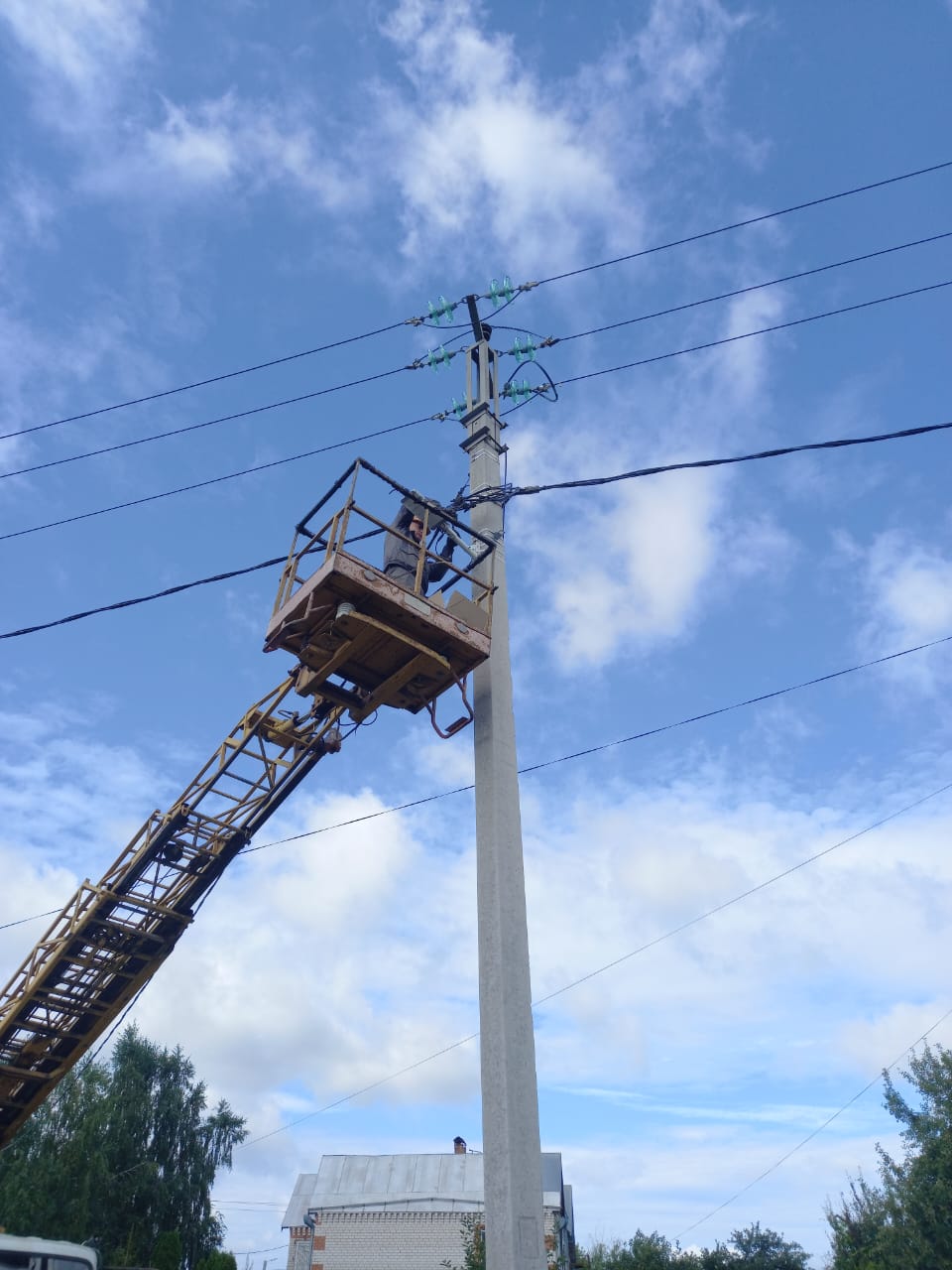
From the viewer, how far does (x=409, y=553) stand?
10.2 metres

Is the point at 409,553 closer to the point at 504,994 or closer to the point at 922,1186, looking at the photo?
the point at 504,994

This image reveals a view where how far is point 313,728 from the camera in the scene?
12.7m

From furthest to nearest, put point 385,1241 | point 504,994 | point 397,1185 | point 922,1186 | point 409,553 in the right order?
point 397,1185, point 385,1241, point 922,1186, point 409,553, point 504,994

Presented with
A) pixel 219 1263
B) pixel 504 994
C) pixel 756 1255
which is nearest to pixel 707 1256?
pixel 756 1255

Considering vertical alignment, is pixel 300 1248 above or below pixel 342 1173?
below

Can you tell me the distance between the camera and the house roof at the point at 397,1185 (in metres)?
31.5

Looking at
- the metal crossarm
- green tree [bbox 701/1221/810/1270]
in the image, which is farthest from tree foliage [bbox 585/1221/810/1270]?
the metal crossarm

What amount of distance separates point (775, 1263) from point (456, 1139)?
11.4m

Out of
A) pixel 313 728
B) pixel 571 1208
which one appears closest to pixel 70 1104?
pixel 571 1208

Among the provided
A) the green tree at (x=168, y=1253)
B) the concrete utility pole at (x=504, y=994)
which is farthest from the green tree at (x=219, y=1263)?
the concrete utility pole at (x=504, y=994)

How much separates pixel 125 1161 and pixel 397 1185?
9.31m

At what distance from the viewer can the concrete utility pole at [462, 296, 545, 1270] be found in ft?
22.5

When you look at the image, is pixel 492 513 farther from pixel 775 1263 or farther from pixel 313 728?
pixel 775 1263

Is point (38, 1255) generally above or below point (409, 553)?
below
